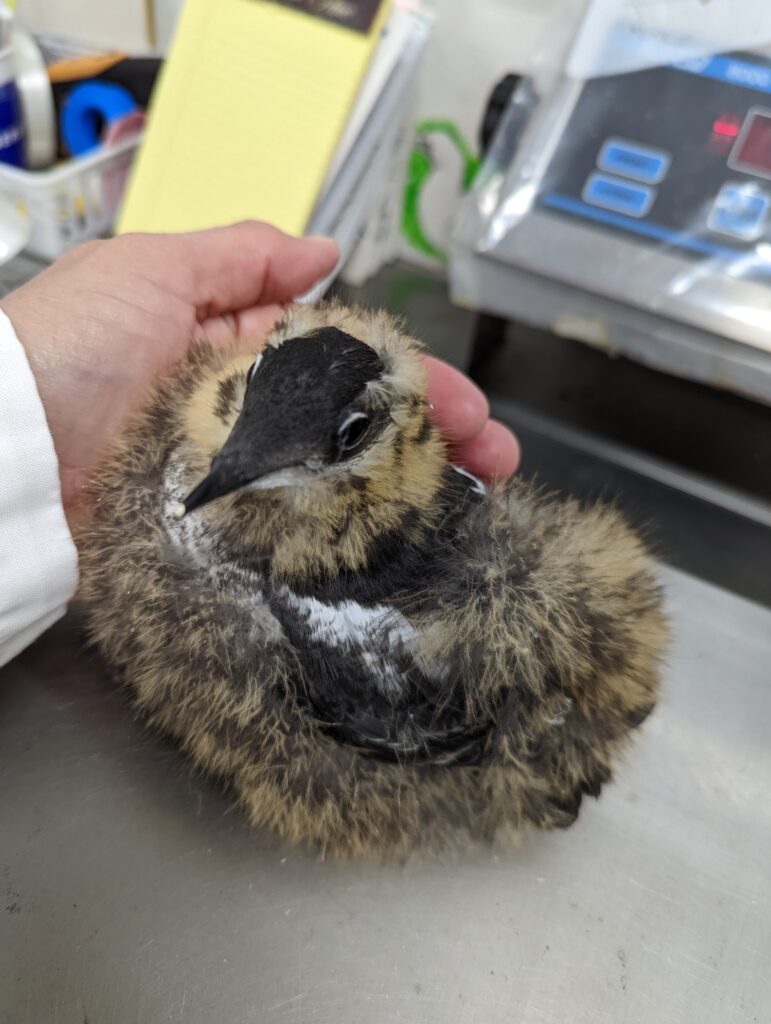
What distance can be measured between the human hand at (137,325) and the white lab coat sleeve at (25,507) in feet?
0.28

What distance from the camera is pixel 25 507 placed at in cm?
72

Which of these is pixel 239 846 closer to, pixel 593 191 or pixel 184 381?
pixel 184 381

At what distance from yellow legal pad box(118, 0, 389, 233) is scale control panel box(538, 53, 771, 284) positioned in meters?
0.38

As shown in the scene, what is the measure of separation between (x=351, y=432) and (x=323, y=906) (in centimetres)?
43

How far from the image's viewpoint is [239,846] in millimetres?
720

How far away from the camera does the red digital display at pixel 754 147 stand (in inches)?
37.0

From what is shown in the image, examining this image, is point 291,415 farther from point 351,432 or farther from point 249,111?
point 249,111

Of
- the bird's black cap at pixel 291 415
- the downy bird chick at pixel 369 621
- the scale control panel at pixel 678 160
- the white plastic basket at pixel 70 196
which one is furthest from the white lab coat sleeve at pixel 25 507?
the scale control panel at pixel 678 160

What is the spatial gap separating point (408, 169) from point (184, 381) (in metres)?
0.87

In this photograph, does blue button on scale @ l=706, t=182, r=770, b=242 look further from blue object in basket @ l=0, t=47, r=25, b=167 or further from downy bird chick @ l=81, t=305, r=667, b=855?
blue object in basket @ l=0, t=47, r=25, b=167

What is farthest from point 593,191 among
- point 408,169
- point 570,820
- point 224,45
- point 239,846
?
point 239,846

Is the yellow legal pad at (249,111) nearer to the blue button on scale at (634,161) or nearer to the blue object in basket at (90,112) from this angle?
the blue object in basket at (90,112)

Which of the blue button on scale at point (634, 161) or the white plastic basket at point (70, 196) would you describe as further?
the white plastic basket at point (70, 196)

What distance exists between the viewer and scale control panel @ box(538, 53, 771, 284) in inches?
37.1
